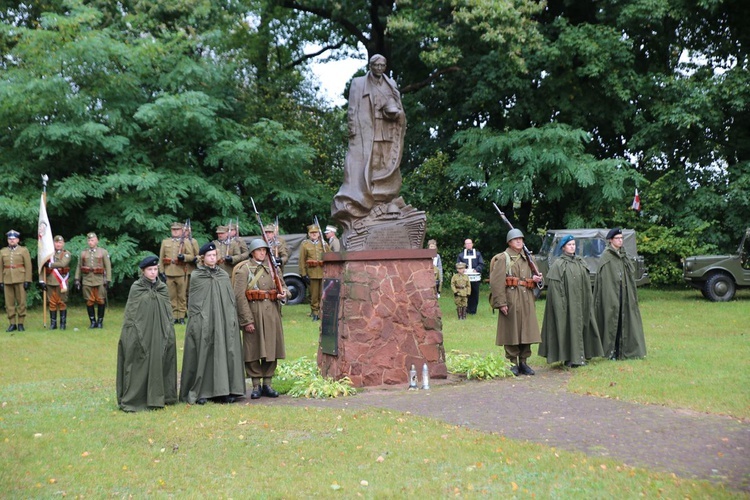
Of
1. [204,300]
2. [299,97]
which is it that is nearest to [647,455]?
[204,300]

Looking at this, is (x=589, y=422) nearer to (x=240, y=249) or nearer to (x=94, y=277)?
(x=240, y=249)

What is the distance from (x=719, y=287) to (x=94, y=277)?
1520 centimetres

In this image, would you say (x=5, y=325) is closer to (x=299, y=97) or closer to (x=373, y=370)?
(x=373, y=370)

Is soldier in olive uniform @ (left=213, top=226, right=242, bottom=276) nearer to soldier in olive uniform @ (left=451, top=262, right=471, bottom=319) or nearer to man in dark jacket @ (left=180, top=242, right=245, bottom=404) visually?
soldier in olive uniform @ (left=451, top=262, right=471, bottom=319)

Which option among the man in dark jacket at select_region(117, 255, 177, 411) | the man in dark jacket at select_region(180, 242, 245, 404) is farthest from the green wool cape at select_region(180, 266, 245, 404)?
the man in dark jacket at select_region(117, 255, 177, 411)

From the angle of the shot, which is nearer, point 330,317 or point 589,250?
point 330,317

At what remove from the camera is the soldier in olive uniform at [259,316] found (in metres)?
10.8

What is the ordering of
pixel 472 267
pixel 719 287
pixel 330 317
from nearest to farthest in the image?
pixel 330 317 → pixel 472 267 → pixel 719 287

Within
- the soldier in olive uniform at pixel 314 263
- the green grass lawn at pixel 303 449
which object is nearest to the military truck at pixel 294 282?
the soldier in olive uniform at pixel 314 263

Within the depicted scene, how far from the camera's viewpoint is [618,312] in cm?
1330

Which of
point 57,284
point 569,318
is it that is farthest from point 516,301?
point 57,284

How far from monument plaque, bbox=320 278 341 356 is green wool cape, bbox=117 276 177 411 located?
221cm

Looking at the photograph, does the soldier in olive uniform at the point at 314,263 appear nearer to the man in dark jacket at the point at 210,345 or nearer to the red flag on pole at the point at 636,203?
the man in dark jacket at the point at 210,345

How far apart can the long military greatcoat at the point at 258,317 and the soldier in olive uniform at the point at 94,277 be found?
9.03 meters
